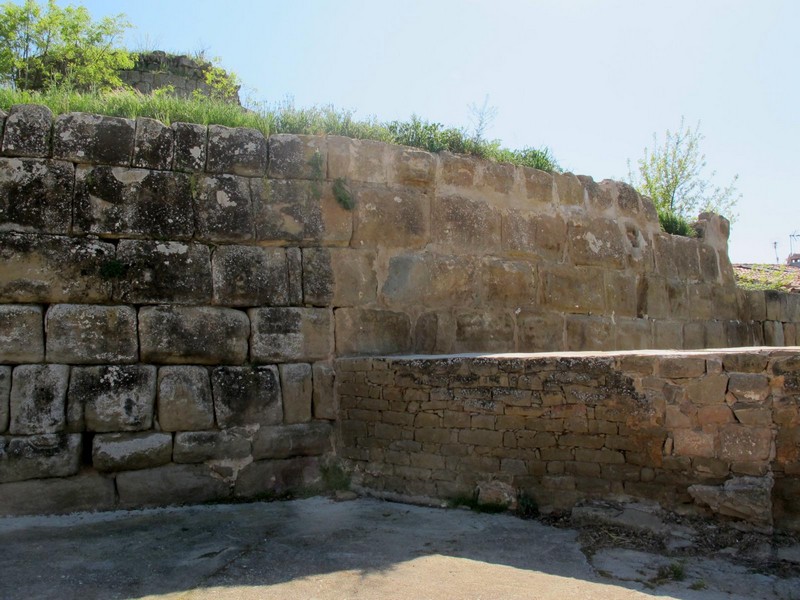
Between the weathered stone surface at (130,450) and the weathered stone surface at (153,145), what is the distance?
7.01 ft

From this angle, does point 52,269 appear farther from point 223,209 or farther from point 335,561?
point 335,561

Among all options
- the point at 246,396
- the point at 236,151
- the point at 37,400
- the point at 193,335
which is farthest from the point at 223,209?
the point at 37,400

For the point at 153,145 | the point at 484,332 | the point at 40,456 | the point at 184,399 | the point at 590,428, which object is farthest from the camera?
the point at 484,332

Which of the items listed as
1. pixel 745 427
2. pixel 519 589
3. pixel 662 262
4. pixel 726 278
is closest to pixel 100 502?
pixel 519 589

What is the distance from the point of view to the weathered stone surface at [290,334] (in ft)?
19.4

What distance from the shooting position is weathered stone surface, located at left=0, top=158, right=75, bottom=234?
5.51 metres

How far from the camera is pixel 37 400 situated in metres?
5.32

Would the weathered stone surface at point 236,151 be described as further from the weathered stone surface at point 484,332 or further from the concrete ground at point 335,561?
the concrete ground at point 335,561

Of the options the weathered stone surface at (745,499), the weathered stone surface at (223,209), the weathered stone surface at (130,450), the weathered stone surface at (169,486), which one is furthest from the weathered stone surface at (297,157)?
the weathered stone surface at (745,499)

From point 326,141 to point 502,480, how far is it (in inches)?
128

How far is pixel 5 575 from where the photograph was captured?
13.0 ft

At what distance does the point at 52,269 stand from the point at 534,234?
4.30 metres

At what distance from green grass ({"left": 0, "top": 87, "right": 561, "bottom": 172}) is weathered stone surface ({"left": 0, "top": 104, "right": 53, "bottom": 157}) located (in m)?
0.29

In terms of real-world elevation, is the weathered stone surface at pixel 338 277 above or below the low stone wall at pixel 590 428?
above
